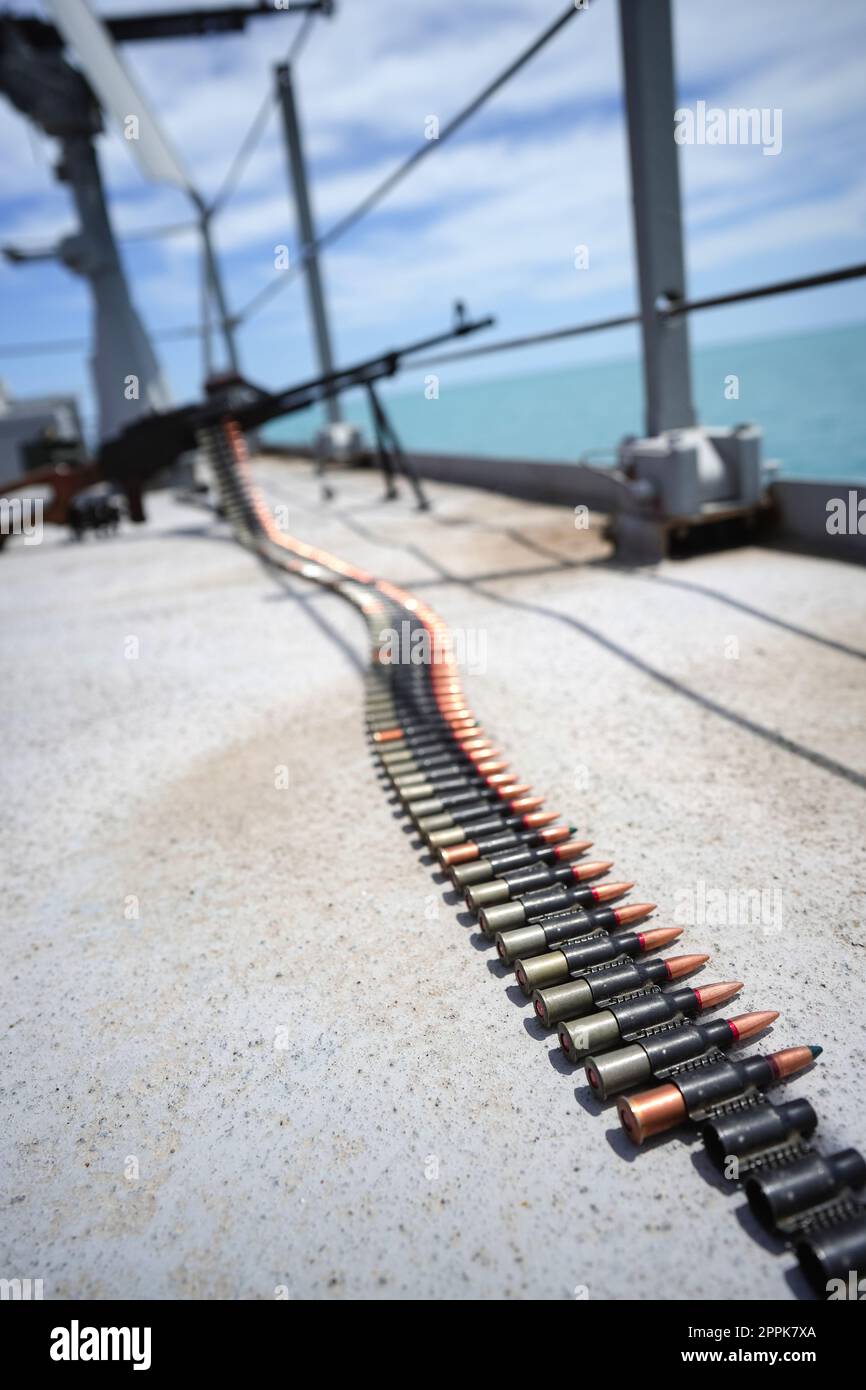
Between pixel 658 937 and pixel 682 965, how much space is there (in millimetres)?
156

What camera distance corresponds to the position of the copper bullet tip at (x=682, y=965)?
2.77 metres

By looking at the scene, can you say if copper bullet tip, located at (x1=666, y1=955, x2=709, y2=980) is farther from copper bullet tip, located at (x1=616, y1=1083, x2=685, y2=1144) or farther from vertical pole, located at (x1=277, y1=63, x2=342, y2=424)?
vertical pole, located at (x1=277, y1=63, x2=342, y2=424)

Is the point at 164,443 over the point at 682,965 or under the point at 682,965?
over

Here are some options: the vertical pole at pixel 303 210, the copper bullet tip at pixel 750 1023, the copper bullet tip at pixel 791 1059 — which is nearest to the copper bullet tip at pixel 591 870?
the copper bullet tip at pixel 750 1023

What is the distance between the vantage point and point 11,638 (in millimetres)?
9062

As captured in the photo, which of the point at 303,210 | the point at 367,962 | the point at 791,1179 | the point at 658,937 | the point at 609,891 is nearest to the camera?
the point at 791,1179

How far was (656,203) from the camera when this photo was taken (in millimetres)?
7957

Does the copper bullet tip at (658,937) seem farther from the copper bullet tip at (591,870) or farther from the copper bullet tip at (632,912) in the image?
the copper bullet tip at (591,870)

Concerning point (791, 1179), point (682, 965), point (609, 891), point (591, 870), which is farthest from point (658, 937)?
point (791, 1179)

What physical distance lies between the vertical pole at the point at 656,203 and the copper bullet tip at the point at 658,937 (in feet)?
22.3

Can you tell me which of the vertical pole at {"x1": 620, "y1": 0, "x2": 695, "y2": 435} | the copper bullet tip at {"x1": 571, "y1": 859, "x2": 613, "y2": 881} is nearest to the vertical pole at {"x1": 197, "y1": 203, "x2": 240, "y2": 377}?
the vertical pole at {"x1": 620, "y1": 0, "x2": 695, "y2": 435}

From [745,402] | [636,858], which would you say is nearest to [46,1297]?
[636,858]

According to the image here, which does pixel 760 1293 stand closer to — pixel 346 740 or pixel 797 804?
pixel 797 804

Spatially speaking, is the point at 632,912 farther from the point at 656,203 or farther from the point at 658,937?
the point at 656,203
